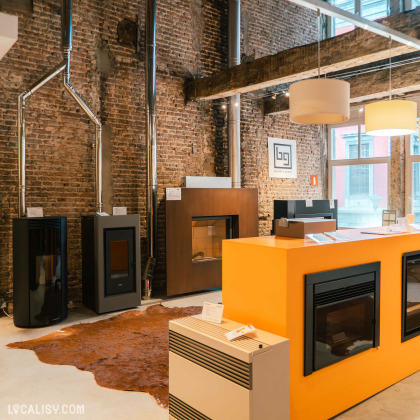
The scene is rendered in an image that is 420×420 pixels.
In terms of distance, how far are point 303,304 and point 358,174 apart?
6183 millimetres

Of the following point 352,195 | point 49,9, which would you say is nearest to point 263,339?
point 49,9

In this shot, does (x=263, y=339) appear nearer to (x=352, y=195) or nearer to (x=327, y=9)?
(x=327, y=9)

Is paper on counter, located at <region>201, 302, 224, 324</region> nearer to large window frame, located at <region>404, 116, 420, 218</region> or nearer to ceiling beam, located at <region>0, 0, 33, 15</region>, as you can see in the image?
ceiling beam, located at <region>0, 0, 33, 15</region>

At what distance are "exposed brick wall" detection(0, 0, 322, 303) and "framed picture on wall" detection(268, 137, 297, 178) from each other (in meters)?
0.15

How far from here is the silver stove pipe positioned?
4527mm

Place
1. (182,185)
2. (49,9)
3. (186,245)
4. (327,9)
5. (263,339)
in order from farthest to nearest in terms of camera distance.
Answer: (182,185), (186,245), (49,9), (327,9), (263,339)

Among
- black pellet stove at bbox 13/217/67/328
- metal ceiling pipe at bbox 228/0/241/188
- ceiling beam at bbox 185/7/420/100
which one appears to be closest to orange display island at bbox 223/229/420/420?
ceiling beam at bbox 185/7/420/100

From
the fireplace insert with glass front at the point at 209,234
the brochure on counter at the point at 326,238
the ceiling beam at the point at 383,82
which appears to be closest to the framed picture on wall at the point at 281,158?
the ceiling beam at the point at 383,82

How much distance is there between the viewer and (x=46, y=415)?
2.52 meters

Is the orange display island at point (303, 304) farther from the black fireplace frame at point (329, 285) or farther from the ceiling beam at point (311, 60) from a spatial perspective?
the ceiling beam at point (311, 60)

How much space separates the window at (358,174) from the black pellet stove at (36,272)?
18.6 ft

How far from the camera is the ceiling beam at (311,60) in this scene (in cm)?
389

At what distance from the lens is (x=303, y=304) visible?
7.54 feet

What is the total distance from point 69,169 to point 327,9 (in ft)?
11.4
